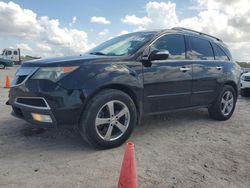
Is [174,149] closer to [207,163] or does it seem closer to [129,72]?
[207,163]

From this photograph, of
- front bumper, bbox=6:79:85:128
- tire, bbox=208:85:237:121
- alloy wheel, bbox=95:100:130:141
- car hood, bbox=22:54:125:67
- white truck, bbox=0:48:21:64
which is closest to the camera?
front bumper, bbox=6:79:85:128

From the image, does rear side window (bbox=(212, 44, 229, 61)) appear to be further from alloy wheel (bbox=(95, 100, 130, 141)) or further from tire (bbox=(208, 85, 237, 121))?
alloy wheel (bbox=(95, 100, 130, 141))

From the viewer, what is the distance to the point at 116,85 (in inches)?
168

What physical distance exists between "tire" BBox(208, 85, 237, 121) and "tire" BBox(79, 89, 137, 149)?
7.82 ft

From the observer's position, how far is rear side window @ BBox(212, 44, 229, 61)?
6125 millimetres

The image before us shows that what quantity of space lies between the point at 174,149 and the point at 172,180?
1060mm

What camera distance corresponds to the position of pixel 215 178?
11.0 feet

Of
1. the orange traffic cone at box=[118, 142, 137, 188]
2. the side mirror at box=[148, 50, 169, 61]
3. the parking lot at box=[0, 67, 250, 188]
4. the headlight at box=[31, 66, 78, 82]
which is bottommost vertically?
the parking lot at box=[0, 67, 250, 188]

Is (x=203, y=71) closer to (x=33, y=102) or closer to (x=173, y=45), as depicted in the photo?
(x=173, y=45)

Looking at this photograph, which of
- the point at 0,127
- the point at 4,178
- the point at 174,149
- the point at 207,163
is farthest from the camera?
the point at 0,127

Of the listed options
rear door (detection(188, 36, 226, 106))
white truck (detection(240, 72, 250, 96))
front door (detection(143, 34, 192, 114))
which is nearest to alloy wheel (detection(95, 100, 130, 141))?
front door (detection(143, 34, 192, 114))

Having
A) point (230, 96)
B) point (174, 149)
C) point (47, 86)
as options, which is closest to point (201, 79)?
point (230, 96)

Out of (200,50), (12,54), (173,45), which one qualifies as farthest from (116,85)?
(12,54)

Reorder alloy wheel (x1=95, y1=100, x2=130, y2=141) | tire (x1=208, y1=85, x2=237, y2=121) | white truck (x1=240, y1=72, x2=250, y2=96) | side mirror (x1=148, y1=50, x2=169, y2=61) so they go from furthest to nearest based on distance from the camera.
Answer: white truck (x1=240, y1=72, x2=250, y2=96), tire (x1=208, y1=85, x2=237, y2=121), side mirror (x1=148, y1=50, x2=169, y2=61), alloy wheel (x1=95, y1=100, x2=130, y2=141)
